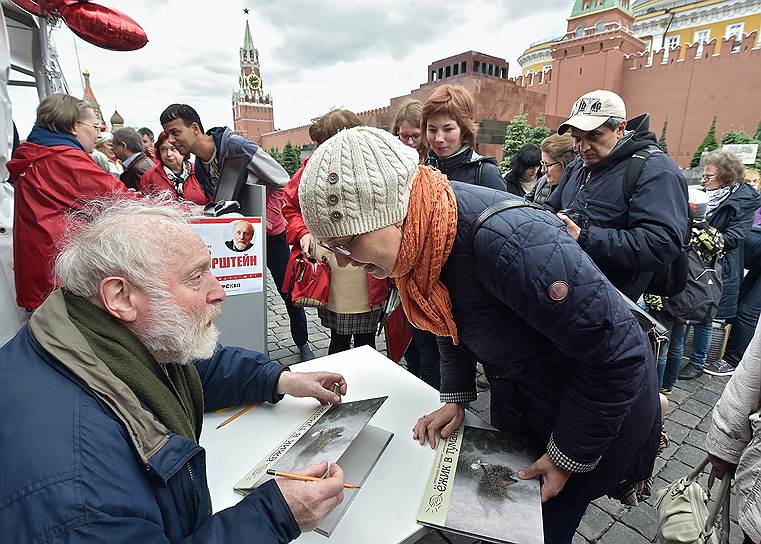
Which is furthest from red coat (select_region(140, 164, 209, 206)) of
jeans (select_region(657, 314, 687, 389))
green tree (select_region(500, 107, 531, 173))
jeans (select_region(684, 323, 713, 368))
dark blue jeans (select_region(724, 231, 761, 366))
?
green tree (select_region(500, 107, 531, 173))

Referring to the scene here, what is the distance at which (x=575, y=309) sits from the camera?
1.01m

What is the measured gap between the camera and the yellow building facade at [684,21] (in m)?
41.0

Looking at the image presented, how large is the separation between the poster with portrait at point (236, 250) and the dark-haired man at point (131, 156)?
7.94 ft

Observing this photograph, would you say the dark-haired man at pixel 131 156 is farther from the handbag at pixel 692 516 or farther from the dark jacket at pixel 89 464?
the handbag at pixel 692 516

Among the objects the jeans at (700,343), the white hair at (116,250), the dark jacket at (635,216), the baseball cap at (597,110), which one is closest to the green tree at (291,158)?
the jeans at (700,343)

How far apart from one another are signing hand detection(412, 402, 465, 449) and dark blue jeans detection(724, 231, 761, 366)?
4.29 metres

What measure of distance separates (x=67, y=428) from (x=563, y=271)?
1.15 m

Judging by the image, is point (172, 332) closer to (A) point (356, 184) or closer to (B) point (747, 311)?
(A) point (356, 184)

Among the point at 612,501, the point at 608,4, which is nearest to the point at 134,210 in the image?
the point at 612,501

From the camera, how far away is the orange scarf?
108 centimetres

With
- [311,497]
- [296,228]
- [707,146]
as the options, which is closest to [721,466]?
[311,497]

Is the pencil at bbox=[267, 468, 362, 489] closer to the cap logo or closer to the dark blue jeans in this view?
the cap logo

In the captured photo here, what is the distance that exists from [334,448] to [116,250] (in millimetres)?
834

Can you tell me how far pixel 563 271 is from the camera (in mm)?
1005
